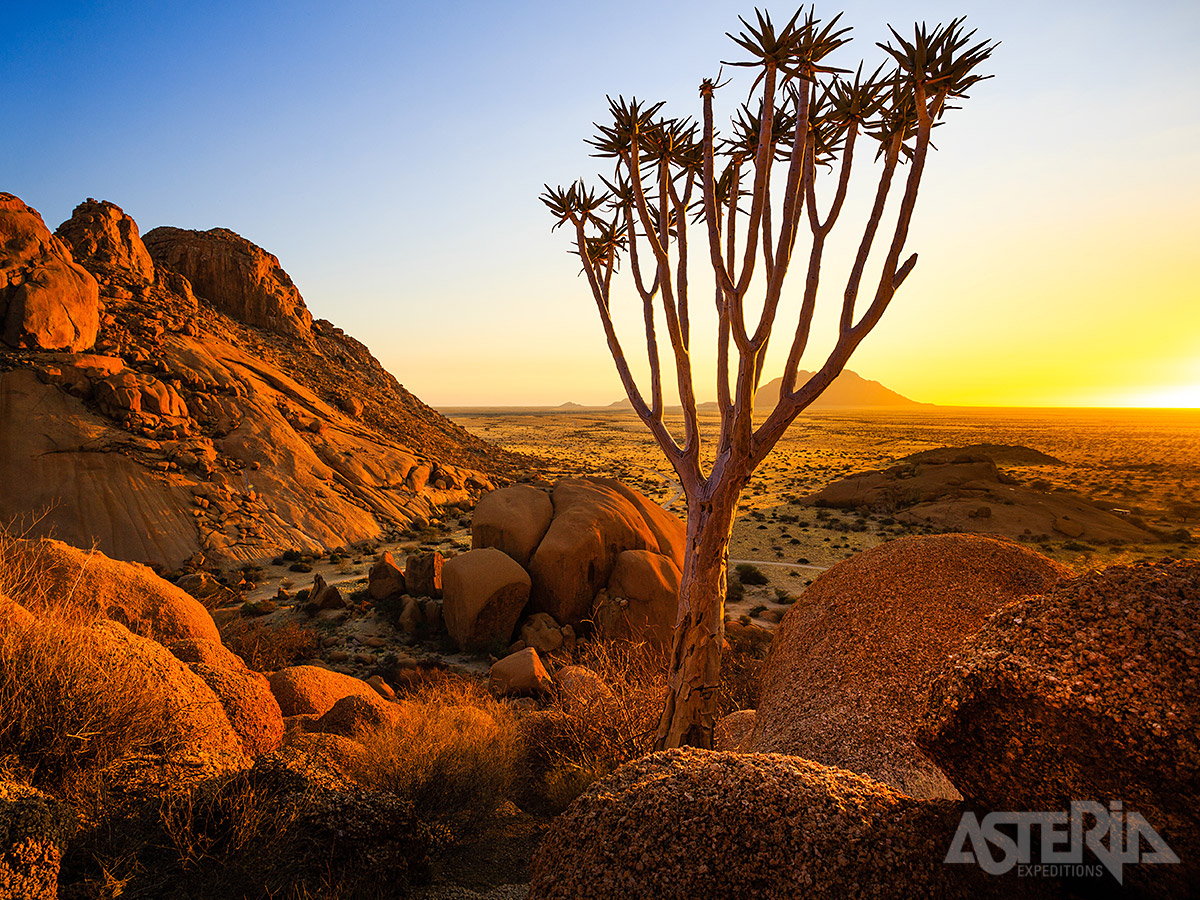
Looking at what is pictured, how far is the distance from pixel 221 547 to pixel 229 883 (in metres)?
18.2

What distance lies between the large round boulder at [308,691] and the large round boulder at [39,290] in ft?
69.9

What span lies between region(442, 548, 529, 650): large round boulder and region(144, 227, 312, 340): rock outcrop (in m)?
36.2

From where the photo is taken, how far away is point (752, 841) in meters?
2.50

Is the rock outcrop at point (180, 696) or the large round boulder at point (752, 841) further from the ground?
the large round boulder at point (752, 841)

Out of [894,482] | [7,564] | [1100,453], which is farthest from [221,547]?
[1100,453]

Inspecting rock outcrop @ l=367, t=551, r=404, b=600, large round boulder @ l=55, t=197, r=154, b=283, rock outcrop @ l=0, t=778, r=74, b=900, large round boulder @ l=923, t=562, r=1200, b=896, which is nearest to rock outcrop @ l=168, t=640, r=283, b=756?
rock outcrop @ l=0, t=778, r=74, b=900

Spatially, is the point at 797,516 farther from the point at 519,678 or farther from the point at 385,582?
the point at 519,678

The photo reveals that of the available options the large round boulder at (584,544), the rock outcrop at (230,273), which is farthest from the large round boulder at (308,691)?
the rock outcrop at (230,273)

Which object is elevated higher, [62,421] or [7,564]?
[62,421]

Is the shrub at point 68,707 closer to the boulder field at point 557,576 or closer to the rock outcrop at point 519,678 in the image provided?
the rock outcrop at point 519,678

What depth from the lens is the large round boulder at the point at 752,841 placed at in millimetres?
2295

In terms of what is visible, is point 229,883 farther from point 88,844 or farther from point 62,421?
point 62,421

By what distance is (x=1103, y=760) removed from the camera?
2018 millimetres

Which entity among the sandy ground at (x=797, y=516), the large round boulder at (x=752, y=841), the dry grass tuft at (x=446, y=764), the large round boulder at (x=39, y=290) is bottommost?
the sandy ground at (x=797, y=516)
